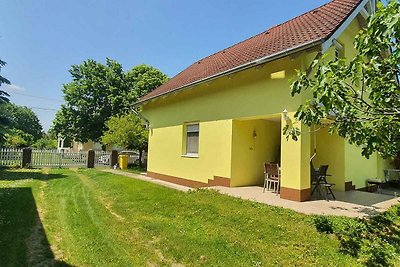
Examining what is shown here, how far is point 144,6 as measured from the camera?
1230 centimetres

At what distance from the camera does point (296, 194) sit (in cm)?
799

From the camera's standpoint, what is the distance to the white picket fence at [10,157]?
18.7 meters

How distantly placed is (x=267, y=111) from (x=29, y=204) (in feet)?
28.3

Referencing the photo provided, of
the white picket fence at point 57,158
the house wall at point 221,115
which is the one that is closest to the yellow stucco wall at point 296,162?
the house wall at point 221,115

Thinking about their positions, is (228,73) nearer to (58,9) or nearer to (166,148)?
(166,148)

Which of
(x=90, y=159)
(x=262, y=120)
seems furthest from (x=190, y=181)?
(x=90, y=159)

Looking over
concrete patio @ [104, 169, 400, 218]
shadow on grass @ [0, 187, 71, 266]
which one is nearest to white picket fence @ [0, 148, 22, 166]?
shadow on grass @ [0, 187, 71, 266]

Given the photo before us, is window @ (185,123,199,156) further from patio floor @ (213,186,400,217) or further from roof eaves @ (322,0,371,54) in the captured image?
roof eaves @ (322,0,371,54)

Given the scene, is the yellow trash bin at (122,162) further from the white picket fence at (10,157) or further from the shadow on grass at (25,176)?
the white picket fence at (10,157)

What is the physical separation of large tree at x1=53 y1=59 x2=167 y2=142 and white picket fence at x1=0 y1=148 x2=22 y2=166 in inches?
448

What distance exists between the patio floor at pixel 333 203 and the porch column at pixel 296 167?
0.29 m

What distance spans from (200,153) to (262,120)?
3.23 meters

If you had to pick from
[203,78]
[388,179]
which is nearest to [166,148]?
[203,78]

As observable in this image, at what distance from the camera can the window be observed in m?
12.7
